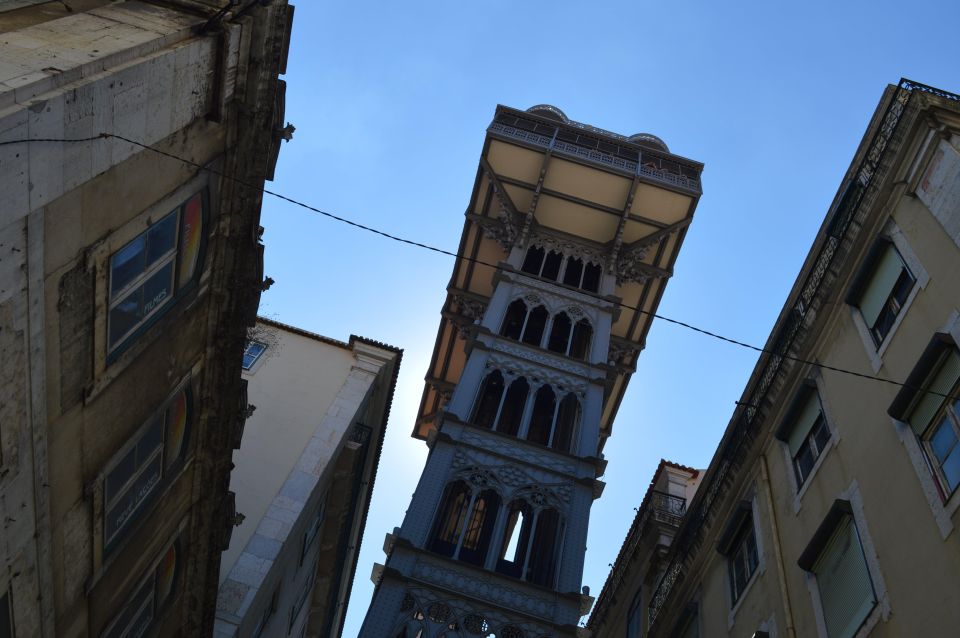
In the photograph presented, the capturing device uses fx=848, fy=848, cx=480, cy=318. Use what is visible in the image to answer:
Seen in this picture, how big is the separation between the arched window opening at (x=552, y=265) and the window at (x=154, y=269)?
23284mm

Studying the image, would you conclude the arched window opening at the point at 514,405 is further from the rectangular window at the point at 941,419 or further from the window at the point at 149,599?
the rectangular window at the point at 941,419

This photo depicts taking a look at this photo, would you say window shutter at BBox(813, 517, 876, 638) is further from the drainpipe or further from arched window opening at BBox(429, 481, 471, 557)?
arched window opening at BBox(429, 481, 471, 557)

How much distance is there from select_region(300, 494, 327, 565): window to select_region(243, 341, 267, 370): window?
4.26m

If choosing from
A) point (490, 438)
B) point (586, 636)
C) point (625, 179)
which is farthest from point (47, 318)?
point (625, 179)

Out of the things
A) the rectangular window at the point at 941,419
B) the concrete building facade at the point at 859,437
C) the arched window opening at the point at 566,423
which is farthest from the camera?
the arched window opening at the point at 566,423

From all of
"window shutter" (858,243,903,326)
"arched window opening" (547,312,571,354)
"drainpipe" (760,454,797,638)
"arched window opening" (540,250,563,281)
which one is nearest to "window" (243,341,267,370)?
"arched window opening" (547,312,571,354)

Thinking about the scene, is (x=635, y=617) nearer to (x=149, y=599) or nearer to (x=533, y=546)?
(x=533, y=546)

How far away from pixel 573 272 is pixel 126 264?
26007 mm

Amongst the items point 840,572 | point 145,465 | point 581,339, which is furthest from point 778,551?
point 581,339

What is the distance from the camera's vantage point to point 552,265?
115 ft

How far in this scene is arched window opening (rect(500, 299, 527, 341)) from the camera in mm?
30375

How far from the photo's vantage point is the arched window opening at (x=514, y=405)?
86.2 ft

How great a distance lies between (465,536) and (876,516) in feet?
38.8

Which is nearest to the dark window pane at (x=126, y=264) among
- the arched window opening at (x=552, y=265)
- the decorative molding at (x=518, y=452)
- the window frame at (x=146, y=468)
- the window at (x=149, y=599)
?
the window frame at (x=146, y=468)
